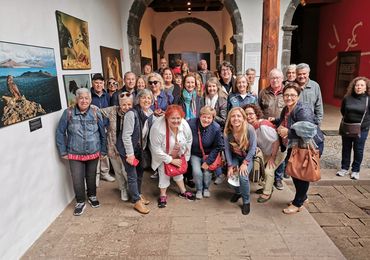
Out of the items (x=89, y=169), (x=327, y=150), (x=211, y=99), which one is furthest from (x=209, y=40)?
(x=89, y=169)

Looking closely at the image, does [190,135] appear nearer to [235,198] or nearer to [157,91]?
[157,91]

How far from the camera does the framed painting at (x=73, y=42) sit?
2951 mm

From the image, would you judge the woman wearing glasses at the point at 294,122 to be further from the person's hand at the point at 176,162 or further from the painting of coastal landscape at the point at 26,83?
the painting of coastal landscape at the point at 26,83

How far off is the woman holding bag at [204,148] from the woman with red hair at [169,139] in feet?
0.36

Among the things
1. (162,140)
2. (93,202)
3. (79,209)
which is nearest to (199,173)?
(162,140)

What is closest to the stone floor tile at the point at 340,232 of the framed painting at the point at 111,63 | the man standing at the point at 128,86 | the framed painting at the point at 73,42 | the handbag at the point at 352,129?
the handbag at the point at 352,129

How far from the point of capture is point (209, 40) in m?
11.9

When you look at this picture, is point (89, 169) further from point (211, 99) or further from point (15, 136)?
point (211, 99)

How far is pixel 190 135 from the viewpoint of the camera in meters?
2.95

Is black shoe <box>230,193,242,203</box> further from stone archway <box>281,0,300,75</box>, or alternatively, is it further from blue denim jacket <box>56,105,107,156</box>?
stone archway <box>281,0,300,75</box>

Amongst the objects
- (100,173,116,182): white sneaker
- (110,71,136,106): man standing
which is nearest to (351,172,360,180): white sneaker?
(110,71,136,106): man standing

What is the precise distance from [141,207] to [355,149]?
2791 mm

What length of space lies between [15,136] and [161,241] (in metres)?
1.48

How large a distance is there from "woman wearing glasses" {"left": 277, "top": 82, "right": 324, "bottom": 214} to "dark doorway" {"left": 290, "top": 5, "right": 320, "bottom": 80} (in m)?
7.76
